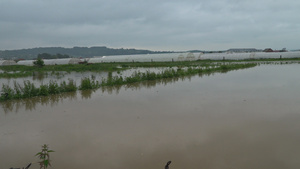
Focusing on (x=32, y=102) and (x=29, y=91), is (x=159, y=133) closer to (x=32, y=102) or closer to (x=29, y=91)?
(x=32, y=102)

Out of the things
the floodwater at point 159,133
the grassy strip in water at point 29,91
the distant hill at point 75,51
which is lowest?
the floodwater at point 159,133

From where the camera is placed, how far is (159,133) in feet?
14.2

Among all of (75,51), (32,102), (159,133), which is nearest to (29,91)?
(32,102)

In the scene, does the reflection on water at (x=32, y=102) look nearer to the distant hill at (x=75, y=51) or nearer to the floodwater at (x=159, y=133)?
the floodwater at (x=159, y=133)

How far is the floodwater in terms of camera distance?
3311 millimetres

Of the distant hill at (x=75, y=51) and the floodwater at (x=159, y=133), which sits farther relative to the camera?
the distant hill at (x=75, y=51)

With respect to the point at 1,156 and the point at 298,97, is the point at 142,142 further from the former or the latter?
the point at 298,97

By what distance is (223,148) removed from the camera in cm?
360

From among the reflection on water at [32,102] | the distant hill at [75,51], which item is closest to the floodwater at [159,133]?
the reflection on water at [32,102]

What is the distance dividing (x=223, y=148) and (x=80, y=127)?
3.20 metres

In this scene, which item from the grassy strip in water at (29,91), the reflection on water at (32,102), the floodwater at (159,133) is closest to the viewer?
the floodwater at (159,133)

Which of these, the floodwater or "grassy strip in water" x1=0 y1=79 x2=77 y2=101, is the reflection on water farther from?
"grassy strip in water" x1=0 y1=79 x2=77 y2=101

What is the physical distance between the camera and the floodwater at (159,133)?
10.9 feet

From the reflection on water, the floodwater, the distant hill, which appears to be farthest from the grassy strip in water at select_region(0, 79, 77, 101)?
the distant hill
